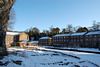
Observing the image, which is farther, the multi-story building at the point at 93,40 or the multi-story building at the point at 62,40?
the multi-story building at the point at 62,40

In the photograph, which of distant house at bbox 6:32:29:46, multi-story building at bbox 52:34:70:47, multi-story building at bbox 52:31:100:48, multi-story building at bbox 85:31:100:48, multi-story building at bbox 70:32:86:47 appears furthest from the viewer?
distant house at bbox 6:32:29:46

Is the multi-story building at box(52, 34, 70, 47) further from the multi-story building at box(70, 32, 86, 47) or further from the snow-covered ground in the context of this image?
the snow-covered ground

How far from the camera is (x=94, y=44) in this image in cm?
4222

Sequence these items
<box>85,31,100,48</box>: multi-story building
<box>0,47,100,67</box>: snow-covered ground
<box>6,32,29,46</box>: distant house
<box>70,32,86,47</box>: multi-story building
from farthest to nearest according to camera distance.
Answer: <box>6,32,29,46</box>: distant house < <box>70,32,86,47</box>: multi-story building < <box>85,31,100,48</box>: multi-story building < <box>0,47,100,67</box>: snow-covered ground

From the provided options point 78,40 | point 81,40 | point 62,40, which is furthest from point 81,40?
point 62,40

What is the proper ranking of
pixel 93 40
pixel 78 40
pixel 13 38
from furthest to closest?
pixel 13 38
pixel 78 40
pixel 93 40

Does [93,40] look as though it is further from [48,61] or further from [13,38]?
[13,38]

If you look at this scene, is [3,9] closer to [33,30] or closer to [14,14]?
[14,14]

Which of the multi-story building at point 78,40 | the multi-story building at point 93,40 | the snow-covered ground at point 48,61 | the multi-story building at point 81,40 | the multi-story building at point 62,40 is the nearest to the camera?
the snow-covered ground at point 48,61

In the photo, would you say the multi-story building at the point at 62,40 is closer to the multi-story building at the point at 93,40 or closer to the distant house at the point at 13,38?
the multi-story building at the point at 93,40

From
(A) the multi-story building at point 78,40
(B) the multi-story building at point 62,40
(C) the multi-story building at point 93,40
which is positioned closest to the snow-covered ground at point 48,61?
(C) the multi-story building at point 93,40

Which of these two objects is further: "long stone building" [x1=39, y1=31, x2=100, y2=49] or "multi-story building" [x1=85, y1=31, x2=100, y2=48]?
"long stone building" [x1=39, y1=31, x2=100, y2=49]

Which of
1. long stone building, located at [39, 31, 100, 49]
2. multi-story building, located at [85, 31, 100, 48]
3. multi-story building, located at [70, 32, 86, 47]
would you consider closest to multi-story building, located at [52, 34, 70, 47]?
long stone building, located at [39, 31, 100, 49]

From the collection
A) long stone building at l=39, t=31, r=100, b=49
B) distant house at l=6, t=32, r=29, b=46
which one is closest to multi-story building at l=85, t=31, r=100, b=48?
long stone building at l=39, t=31, r=100, b=49
